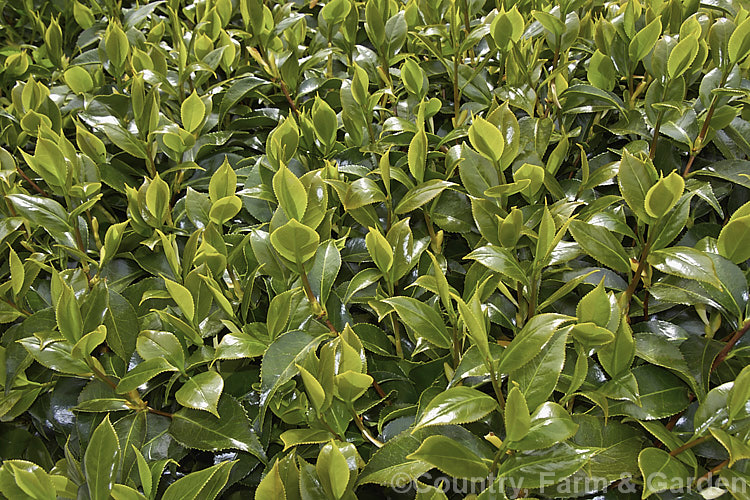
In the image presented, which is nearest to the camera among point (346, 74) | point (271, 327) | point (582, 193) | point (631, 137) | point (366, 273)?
point (271, 327)

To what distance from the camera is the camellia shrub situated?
0.95 m

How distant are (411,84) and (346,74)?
1.18ft

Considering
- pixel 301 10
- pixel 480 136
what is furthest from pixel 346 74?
pixel 480 136

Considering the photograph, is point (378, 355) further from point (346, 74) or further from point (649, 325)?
point (346, 74)

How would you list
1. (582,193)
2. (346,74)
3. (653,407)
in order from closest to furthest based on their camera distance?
(653,407), (582,193), (346,74)

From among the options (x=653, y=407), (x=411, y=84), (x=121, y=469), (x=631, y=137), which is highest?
(x=411, y=84)

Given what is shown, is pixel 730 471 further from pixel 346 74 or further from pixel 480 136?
pixel 346 74

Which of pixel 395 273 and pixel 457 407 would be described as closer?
pixel 457 407

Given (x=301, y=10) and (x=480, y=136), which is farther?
(x=301, y=10)

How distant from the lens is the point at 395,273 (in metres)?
1.20

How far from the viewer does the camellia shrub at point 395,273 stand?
0.95m

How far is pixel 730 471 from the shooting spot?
0.88 meters

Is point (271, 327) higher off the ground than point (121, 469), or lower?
higher

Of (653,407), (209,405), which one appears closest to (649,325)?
(653,407)
